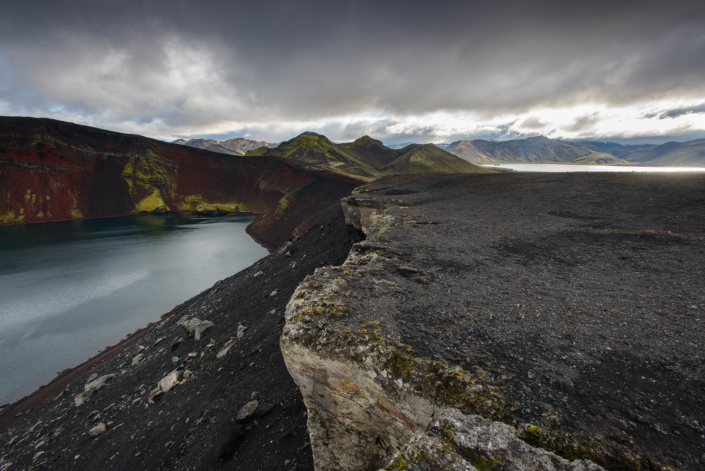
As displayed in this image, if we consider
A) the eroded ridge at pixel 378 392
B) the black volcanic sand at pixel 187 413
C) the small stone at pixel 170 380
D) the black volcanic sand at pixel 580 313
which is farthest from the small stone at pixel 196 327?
the black volcanic sand at pixel 580 313

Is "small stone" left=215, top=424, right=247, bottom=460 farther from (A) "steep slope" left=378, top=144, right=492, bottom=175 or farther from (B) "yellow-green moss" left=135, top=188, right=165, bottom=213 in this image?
(A) "steep slope" left=378, top=144, right=492, bottom=175

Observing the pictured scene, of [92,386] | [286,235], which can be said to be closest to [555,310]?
[92,386]

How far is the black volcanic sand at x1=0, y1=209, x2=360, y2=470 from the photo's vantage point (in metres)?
5.34

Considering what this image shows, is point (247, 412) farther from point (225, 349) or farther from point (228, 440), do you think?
point (225, 349)

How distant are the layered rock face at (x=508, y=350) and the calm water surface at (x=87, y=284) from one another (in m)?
17.5

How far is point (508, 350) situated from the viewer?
125 inches

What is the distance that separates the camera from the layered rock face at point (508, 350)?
7.30 feet

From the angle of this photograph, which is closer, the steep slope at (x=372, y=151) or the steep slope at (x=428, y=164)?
the steep slope at (x=428, y=164)

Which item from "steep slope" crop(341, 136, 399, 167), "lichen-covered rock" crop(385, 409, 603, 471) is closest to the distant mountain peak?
Answer: "steep slope" crop(341, 136, 399, 167)

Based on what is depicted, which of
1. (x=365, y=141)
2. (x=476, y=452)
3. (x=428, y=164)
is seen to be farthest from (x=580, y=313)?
(x=365, y=141)

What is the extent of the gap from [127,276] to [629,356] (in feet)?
106

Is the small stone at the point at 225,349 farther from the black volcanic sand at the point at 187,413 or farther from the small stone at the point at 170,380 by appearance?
the small stone at the point at 170,380

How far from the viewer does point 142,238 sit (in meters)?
39.6

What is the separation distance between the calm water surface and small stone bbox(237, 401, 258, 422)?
14.0 meters
